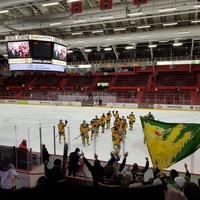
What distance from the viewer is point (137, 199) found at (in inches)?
31.4

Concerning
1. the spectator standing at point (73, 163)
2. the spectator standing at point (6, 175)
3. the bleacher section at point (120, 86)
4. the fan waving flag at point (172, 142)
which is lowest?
the spectator standing at point (73, 163)

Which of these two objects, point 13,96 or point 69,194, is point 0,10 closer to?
point 69,194

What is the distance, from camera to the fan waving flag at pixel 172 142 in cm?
426

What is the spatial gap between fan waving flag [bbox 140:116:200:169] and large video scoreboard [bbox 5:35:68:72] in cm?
791

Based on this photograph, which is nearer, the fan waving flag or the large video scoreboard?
the fan waving flag

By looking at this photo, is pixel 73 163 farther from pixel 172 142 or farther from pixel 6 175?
pixel 172 142

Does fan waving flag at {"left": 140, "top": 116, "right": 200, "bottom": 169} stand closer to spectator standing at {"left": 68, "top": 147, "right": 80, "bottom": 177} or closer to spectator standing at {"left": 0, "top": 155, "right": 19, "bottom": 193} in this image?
spectator standing at {"left": 68, "top": 147, "right": 80, "bottom": 177}

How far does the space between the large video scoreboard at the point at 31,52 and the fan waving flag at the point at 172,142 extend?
25.9 ft

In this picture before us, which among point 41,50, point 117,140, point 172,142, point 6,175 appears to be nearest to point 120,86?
point 41,50

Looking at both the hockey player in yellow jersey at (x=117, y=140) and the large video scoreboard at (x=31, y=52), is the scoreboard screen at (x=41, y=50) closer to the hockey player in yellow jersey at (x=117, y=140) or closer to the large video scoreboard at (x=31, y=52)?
the large video scoreboard at (x=31, y=52)

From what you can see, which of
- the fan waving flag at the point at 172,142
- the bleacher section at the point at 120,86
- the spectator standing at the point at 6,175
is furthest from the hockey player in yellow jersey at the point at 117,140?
the bleacher section at the point at 120,86

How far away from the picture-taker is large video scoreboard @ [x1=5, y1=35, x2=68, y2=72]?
10.8 m

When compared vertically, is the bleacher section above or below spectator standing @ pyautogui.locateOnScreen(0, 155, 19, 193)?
above

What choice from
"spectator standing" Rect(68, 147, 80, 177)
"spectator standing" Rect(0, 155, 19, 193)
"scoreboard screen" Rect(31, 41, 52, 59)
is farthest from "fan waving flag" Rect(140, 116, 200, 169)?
"scoreboard screen" Rect(31, 41, 52, 59)
